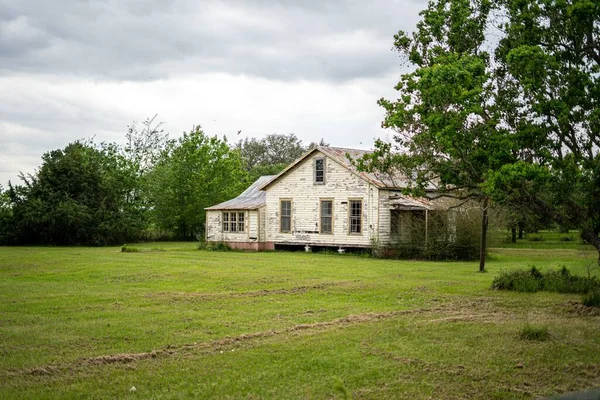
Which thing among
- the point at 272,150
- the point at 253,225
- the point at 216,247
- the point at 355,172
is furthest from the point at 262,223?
the point at 272,150

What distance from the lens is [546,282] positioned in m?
17.9

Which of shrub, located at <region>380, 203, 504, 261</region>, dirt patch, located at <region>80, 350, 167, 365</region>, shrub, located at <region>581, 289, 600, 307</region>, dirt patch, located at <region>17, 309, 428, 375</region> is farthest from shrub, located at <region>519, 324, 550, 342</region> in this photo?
shrub, located at <region>380, 203, 504, 261</region>

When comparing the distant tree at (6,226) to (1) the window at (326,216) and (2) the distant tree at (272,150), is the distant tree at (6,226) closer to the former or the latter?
(1) the window at (326,216)

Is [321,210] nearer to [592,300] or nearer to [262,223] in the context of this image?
[262,223]

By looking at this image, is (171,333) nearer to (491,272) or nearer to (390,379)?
(390,379)

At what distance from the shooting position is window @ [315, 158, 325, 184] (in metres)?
37.3

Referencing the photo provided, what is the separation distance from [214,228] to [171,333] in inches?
1222

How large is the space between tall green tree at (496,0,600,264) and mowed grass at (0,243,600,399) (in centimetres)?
247

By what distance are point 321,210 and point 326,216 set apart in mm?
496

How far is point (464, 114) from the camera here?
48.7 feet

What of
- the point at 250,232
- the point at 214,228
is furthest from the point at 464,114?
the point at 214,228

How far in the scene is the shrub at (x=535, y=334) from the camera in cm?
1117

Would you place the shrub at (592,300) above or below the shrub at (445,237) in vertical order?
below

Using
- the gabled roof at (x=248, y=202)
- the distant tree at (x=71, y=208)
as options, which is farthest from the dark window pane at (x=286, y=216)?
the distant tree at (x=71, y=208)
